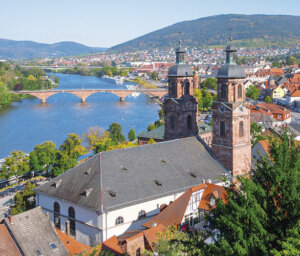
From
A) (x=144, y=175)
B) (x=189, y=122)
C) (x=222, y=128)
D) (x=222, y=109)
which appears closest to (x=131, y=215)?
(x=144, y=175)

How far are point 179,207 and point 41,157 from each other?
779 inches

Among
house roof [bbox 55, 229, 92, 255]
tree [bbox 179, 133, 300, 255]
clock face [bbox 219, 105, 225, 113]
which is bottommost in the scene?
house roof [bbox 55, 229, 92, 255]

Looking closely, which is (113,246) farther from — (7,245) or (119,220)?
(7,245)

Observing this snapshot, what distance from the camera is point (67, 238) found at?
72.5 feet

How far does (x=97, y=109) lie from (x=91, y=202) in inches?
2482

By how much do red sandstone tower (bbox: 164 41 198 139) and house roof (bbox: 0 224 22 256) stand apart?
47.7 ft

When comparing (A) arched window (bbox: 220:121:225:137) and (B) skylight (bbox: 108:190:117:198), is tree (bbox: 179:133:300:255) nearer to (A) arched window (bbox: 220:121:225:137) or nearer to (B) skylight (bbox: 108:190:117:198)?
(B) skylight (bbox: 108:190:117:198)

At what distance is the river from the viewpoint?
58.2m

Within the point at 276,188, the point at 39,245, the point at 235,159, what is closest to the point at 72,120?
the point at 235,159

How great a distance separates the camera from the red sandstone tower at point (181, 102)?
101 ft

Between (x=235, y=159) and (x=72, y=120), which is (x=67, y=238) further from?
(x=72, y=120)

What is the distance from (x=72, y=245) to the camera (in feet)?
70.7

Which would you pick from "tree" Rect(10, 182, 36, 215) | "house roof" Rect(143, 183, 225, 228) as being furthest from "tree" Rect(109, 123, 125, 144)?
"house roof" Rect(143, 183, 225, 228)

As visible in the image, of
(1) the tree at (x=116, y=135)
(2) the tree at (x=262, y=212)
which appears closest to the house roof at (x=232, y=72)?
(2) the tree at (x=262, y=212)
